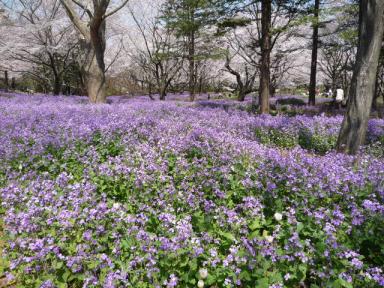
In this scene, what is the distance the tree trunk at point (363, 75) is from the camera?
6570 millimetres

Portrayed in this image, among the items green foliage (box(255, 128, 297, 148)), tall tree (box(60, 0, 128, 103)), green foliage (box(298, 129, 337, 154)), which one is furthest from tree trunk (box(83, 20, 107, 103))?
green foliage (box(298, 129, 337, 154))

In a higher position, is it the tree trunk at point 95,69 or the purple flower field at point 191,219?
the tree trunk at point 95,69

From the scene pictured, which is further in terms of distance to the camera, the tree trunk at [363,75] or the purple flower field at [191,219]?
the tree trunk at [363,75]

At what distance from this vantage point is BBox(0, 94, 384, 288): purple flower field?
2.97m

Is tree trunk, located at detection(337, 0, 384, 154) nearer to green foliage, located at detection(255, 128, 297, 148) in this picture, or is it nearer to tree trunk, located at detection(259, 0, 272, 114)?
green foliage, located at detection(255, 128, 297, 148)

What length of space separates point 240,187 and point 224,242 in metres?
1.33

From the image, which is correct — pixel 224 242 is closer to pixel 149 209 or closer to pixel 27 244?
pixel 149 209

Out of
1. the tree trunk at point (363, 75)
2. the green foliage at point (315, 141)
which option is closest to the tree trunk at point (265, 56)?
the green foliage at point (315, 141)

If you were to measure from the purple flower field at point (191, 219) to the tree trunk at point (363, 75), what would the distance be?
1564mm

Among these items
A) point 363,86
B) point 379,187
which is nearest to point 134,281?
point 379,187

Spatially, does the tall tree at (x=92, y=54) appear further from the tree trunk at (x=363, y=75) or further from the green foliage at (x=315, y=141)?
the tree trunk at (x=363, y=75)

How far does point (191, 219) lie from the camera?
398cm

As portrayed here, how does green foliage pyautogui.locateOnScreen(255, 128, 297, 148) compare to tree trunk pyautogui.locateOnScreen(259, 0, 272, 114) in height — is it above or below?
below

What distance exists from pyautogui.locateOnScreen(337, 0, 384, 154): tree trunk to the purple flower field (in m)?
1.56
